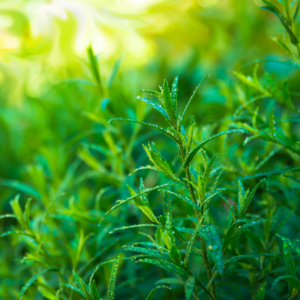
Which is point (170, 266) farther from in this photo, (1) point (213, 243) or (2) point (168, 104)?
(2) point (168, 104)

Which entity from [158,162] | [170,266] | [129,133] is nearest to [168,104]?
[158,162]

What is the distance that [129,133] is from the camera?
0.81m

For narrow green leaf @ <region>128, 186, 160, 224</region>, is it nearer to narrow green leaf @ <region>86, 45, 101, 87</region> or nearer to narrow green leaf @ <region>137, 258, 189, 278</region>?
narrow green leaf @ <region>137, 258, 189, 278</region>

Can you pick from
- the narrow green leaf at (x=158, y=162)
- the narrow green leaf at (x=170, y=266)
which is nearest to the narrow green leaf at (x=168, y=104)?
the narrow green leaf at (x=158, y=162)

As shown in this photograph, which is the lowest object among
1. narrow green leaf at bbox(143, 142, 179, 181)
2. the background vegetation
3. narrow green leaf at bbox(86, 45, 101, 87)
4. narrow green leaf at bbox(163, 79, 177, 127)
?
the background vegetation

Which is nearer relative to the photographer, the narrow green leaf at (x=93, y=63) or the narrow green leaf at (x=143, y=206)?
the narrow green leaf at (x=143, y=206)

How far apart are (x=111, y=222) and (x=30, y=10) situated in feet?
3.18

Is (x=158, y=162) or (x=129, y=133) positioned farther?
(x=129, y=133)

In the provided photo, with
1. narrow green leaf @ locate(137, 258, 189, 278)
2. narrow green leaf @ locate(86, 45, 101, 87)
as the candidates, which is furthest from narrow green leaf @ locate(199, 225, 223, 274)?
narrow green leaf @ locate(86, 45, 101, 87)

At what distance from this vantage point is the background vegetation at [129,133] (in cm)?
43

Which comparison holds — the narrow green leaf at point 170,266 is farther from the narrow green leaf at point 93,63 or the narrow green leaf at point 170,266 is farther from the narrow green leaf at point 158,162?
the narrow green leaf at point 93,63

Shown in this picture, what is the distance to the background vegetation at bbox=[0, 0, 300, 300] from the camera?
17.1 inches

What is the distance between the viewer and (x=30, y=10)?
3.77ft

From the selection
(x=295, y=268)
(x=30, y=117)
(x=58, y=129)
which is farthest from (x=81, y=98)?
(x=295, y=268)
